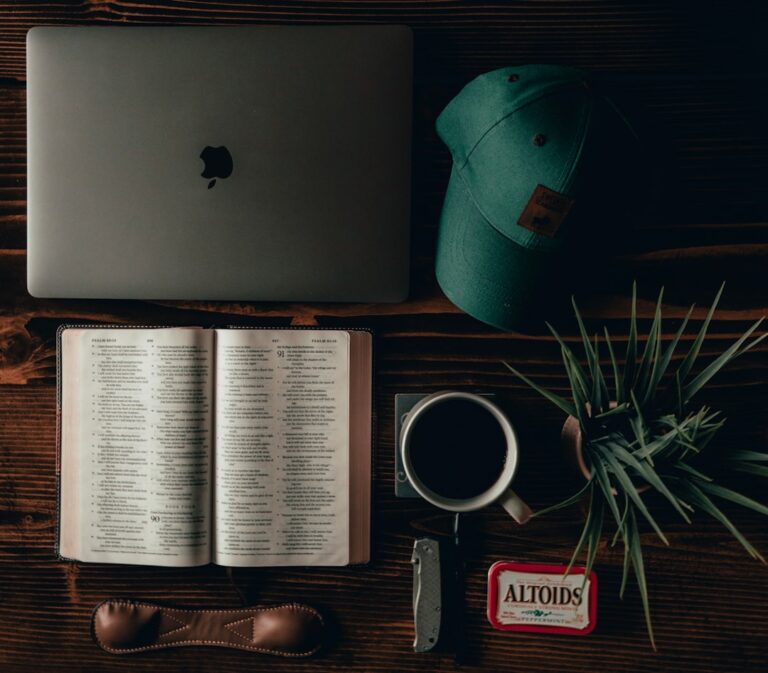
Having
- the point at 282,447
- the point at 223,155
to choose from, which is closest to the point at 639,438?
the point at 282,447

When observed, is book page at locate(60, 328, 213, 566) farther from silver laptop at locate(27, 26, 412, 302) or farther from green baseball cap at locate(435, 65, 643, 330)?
green baseball cap at locate(435, 65, 643, 330)

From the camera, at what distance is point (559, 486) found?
0.83 metres

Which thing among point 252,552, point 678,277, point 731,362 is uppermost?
point 678,277

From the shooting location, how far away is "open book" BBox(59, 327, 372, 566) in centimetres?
82

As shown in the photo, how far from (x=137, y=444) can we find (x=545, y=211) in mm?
547

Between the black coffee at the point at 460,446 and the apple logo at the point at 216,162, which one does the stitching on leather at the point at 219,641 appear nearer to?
the black coffee at the point at 460,446

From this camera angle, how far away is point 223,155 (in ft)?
2.52

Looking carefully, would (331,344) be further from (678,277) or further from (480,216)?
(678,277)

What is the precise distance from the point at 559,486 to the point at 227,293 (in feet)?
1.51

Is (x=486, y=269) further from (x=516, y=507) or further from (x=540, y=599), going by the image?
(x=540, y=599)

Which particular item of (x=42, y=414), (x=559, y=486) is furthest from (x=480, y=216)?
(x=42, y=414)

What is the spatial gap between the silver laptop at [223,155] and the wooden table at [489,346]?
0.20 feet

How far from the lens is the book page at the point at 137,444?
0.82 m

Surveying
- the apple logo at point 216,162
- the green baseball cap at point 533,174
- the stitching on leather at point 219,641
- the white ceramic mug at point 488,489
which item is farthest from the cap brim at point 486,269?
the stitching on leather at point 219,641
